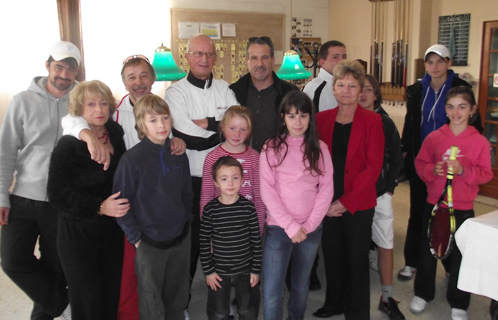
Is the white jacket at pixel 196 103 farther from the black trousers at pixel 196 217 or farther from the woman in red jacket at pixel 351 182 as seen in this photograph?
the woman in red jacket at pixel 351 182

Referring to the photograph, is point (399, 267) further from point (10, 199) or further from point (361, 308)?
point (10, 199)

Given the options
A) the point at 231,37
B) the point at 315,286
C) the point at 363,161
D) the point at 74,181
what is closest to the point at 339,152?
the point at 363,161

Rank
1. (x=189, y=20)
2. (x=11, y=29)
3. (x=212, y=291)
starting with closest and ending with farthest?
1. (x=212, y=291)
2. (x=11, y=29)
3. (x=189, y=20)

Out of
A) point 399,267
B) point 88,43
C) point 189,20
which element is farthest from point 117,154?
point 189,20

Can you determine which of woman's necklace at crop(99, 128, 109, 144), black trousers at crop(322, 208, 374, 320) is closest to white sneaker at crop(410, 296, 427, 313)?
black trousers at crop(322, 208, 374, 320)

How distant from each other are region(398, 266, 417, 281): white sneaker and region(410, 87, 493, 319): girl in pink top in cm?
40

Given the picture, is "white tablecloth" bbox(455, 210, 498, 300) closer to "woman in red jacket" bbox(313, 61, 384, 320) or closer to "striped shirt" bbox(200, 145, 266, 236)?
"woman in red jacket" bbox(313, 61, 384, 320)

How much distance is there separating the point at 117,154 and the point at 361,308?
1.52 m

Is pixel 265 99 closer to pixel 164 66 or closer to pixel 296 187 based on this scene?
pixel 296 187

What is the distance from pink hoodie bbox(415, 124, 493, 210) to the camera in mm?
2211

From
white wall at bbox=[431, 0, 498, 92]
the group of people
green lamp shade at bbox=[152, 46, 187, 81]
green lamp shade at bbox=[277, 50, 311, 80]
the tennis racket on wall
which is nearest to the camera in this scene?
the group of people

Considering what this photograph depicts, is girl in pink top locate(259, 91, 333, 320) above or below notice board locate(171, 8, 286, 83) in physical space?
below

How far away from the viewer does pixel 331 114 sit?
2.13 m

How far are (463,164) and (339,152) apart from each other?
81cm
